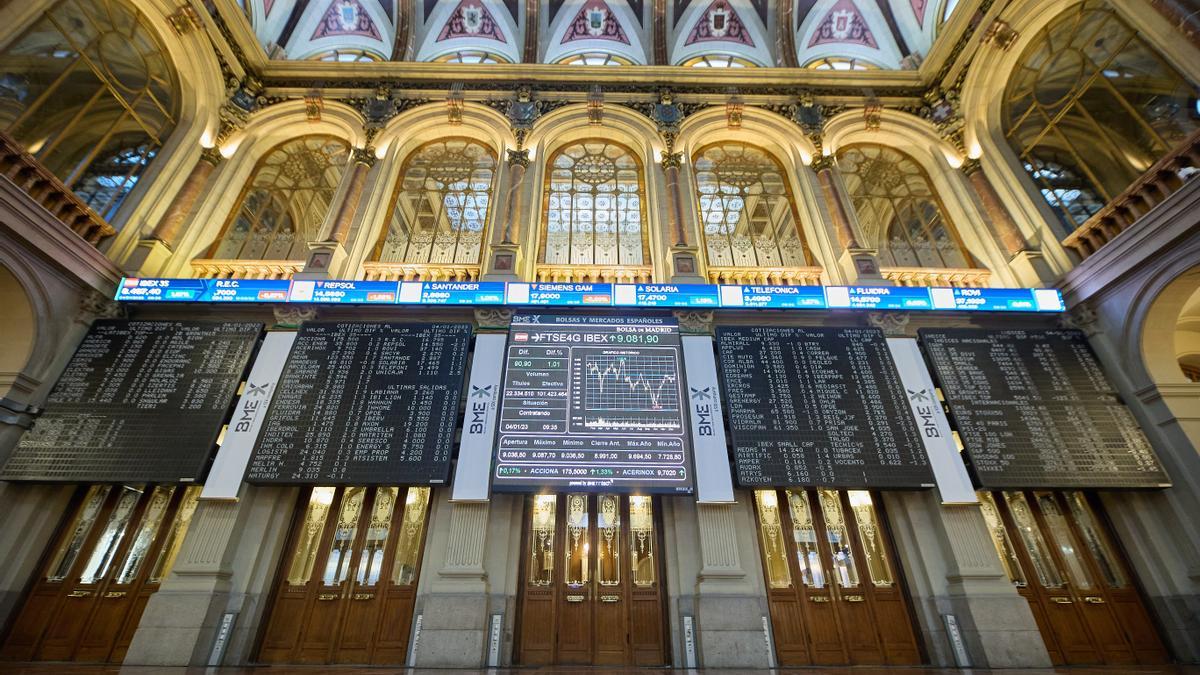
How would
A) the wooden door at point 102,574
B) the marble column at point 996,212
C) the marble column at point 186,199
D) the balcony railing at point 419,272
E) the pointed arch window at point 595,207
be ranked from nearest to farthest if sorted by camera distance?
the wooden door at point 102,574, the marble column at point 186,199, the marble column at point 996,212, the balcony railing at point 419,272, the pointed arch window at point 595,207

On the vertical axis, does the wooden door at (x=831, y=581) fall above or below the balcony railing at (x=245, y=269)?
below

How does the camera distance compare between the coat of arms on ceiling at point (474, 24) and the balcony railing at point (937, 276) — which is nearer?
the balcony railing at point (937, 276)

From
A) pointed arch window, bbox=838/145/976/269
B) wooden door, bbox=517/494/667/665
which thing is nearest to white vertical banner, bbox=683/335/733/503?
wooden door, bbox=517/494/667/665

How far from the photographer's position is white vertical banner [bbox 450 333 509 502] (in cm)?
801

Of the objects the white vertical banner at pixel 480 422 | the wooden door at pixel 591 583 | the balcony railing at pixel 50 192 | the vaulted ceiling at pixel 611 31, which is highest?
the vaulted ceiling at pixel 611 31

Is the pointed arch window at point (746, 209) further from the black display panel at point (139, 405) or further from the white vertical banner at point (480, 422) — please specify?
the black display panel at point (139, 405)

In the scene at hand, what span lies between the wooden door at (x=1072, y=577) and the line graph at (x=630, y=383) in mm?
6161

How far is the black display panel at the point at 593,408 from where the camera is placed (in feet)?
26.3

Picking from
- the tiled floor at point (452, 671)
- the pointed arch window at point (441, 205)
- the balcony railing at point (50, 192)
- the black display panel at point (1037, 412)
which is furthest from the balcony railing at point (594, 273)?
the balcony railing at point (50, 192)

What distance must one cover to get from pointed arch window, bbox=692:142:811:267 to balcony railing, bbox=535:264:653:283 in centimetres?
184

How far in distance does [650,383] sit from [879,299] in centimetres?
491

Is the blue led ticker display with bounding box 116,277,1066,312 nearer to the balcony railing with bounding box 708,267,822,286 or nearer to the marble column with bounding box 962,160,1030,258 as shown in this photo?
the balcony railing with bounding box 708,267,822,286

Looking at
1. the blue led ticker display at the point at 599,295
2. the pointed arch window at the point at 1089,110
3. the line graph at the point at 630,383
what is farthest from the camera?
the blue led ticker display at the point at 599,295

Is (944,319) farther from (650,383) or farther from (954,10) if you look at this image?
(954,10)
